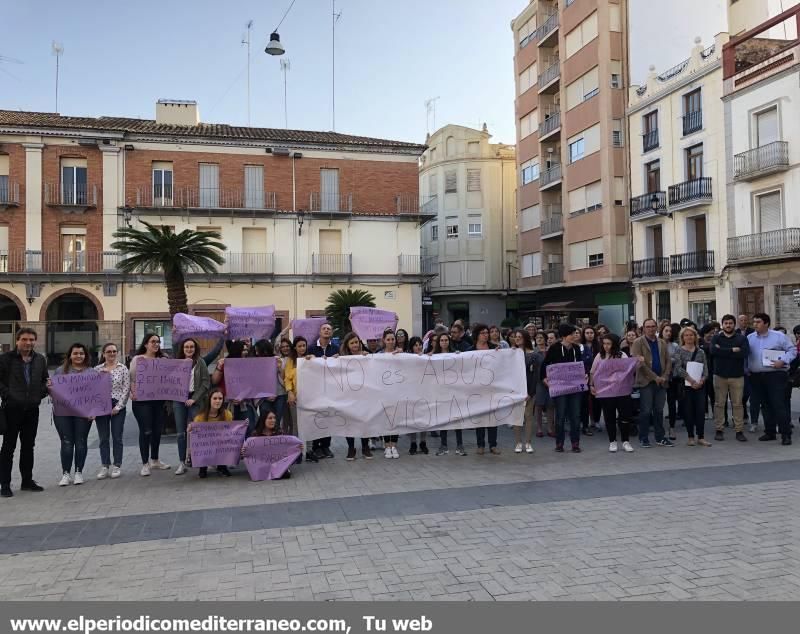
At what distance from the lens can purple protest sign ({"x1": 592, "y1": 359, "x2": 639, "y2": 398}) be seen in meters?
9.02

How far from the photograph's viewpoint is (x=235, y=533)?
5531 millimetres

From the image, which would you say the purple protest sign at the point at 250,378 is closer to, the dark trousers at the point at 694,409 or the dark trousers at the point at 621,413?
the dark trousers at the point at 621,413

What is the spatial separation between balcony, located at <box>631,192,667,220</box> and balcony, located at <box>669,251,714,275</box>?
245 cm

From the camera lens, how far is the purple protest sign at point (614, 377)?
9023 mm

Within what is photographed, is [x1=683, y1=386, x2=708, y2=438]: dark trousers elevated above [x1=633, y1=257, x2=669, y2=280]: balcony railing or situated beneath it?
situated beneath

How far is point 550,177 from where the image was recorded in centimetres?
3888

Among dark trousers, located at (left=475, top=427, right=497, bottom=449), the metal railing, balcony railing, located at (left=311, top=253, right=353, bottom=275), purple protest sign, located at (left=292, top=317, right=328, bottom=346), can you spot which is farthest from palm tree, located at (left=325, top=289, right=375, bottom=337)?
dark trousers, located at (left=475, top=427, right=497, bottom=449)

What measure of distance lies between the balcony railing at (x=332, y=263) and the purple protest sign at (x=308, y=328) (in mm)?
25423

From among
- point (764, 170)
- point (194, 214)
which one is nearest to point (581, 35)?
point (764, 170)

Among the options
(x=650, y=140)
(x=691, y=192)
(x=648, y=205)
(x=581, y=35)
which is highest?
(x=581, y=35)

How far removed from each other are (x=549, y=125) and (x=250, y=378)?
34866mm

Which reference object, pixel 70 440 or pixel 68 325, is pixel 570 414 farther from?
pixel 68 325

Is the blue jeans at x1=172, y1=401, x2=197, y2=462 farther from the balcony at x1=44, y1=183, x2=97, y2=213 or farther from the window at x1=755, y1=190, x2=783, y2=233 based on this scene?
the balcony at x1=44, y1=183, x2=97, y2=213

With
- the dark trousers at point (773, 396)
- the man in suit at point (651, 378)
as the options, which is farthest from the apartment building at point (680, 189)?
the man in suit at point (651, 378)
